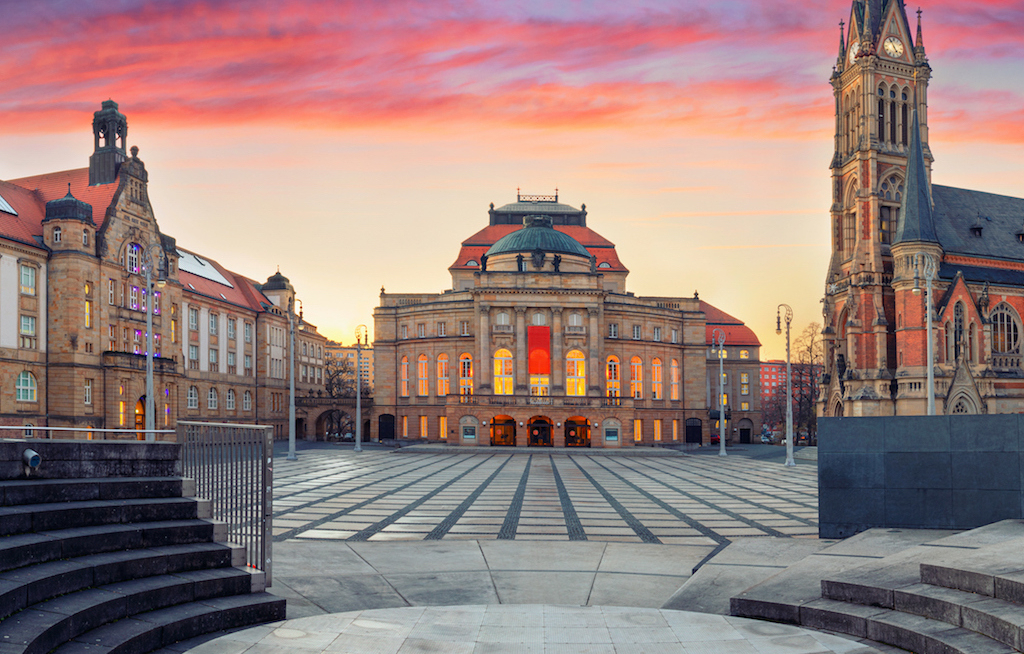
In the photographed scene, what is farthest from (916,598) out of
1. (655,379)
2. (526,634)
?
(655,379)

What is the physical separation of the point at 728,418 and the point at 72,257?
74.9 meters

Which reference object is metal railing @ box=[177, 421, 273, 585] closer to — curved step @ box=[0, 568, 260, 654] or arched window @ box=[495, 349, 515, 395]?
curved step @ box=[0, 568, 260, 654]

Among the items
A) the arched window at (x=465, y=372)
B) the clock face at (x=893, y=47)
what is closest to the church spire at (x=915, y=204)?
the clock face at (x=893, y=47)

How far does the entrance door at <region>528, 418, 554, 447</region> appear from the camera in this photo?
74.9 metres

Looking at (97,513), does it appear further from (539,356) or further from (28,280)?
(539,356)

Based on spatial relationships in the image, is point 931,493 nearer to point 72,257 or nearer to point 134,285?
point 72,257

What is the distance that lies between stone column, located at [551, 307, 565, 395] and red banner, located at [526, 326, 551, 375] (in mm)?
531

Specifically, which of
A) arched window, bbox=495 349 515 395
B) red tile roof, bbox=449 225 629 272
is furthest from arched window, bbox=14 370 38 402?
red tile roof, bbox=449 225 629 272

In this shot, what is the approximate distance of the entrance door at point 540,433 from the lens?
2950 inches

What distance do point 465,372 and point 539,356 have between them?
884cm

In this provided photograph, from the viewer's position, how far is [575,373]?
79938 mm

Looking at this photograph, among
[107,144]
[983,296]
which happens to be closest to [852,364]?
[983,296]

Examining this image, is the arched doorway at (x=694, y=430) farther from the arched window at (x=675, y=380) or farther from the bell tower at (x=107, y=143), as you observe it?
the bell tower at (x=107, y=143)

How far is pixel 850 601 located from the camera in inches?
359
